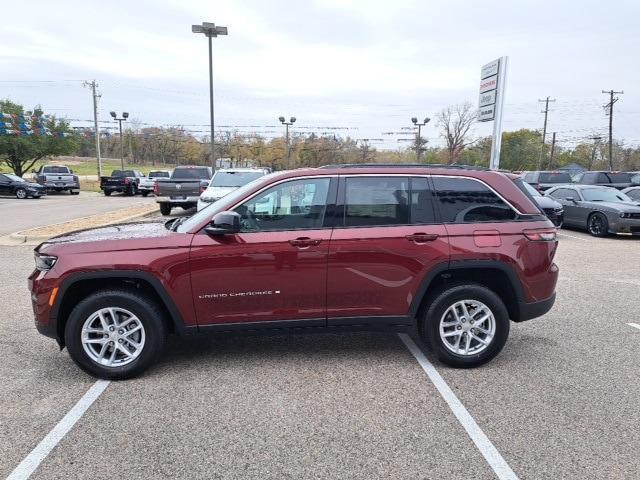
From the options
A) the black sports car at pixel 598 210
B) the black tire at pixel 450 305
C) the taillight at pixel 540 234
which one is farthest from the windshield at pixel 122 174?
the taillight at pixel 540 234

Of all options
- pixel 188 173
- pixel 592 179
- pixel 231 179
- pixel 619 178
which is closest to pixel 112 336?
pixel 231 179

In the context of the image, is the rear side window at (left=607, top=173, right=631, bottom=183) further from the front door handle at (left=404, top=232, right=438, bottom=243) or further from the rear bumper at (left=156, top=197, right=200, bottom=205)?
the front door handle at (left=404, top=232, right=438, bottom=243)

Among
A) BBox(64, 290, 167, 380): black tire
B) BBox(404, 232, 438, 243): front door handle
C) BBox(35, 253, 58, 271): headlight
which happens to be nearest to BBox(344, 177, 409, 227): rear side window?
BBox(404, 232, 438, 243): front door handle

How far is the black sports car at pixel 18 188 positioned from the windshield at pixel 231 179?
18949 mm

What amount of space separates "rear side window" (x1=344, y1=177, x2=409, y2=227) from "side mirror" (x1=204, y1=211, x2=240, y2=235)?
92 centimetres

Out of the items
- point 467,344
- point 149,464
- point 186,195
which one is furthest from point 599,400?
point 186,195

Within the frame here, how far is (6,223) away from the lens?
15148 millimetres

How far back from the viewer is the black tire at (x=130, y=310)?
12.7ft

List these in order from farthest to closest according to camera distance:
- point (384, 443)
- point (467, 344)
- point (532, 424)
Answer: point (467, 344), point (532, 424), point (384, 443)

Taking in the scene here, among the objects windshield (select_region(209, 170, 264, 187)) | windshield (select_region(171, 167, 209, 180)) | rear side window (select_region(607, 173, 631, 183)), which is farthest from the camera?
rear side window (select_region(607, 173, 631, 183))

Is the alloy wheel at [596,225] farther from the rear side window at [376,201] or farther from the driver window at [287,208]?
the driver window at [287,208]

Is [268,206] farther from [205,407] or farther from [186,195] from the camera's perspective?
[186,195]

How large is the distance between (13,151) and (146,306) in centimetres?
4456

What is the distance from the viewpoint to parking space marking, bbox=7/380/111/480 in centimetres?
279
